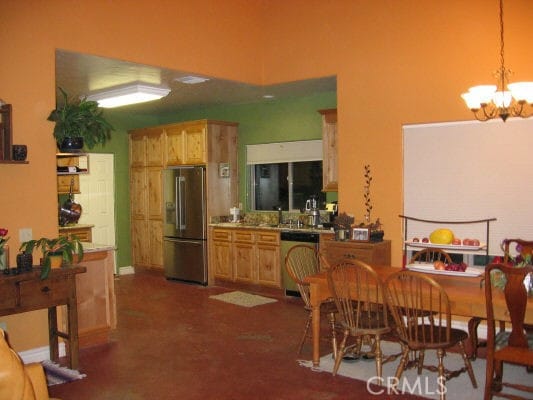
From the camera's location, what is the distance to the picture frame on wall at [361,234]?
18.2 feet

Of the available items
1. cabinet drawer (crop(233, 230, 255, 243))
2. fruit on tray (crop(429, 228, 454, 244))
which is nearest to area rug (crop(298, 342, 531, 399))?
fruit on tray (crop(429, 228, 454, 244))

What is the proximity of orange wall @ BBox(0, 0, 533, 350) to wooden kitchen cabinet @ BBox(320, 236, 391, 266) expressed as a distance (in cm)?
16

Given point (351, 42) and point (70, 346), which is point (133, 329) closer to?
point (70, 346)

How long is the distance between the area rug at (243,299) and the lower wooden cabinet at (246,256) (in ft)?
0.85

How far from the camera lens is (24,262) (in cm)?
409

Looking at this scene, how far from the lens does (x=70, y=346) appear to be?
4.23 metres

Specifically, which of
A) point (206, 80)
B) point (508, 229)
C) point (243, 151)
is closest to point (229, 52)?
point (206, 80)

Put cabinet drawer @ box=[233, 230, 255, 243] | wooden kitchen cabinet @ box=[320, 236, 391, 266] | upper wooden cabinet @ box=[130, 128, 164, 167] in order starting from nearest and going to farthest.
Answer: wooden kitchen cabinet @ box=[320, 236, 391, 266] → cabinet drawer @ box=[233, 230, 255, 243] → upper wooden cabinet @ box=[130, 128, 164, 167]

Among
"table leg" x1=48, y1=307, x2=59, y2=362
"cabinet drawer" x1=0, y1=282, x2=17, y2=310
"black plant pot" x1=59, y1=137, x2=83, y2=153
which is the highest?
"black plant pot" x1=59, y1=137, x2=83, y2=153

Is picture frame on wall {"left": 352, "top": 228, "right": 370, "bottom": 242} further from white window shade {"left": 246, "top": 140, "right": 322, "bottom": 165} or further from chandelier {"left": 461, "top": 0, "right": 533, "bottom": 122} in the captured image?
white window shade {"left": 246, "top": 140, "right": 322, "bottom": 165}

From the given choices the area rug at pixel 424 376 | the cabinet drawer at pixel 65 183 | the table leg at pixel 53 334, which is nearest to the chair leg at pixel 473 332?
the area rug at pixel 424 376

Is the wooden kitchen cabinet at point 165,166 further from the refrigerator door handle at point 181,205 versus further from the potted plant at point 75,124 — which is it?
the potted plant at point 75,124

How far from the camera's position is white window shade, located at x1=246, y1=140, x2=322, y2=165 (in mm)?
7457

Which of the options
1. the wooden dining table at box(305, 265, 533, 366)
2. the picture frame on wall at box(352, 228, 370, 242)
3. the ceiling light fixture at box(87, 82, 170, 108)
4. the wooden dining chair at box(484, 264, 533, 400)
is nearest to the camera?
the wooden dining chair at box(484, 264, 533, 400)
